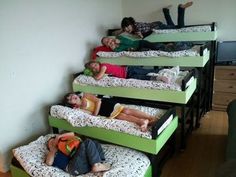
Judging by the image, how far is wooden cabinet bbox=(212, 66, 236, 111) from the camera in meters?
3.14

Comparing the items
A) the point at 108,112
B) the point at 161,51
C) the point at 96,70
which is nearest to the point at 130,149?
the point at 108,112

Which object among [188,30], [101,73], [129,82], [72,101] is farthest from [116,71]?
[188,30]

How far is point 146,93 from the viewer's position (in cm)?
239

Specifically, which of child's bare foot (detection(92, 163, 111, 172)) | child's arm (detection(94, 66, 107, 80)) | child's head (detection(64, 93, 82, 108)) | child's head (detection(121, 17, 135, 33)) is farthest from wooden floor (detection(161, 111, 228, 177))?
child's head (detection(121, 17, 135, 33))

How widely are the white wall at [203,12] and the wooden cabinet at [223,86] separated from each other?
0.51m

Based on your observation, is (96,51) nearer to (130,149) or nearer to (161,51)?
(161,51)

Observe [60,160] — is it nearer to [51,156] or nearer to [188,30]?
[51,156]

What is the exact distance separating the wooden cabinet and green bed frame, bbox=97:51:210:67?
1.51 feet

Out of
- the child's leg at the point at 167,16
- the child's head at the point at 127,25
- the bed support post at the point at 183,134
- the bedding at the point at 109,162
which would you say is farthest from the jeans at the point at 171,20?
the bedding at the point at 109,162

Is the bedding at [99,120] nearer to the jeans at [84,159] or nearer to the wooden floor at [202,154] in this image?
the jeans at [84,159]

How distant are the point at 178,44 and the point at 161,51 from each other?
32 centimetres

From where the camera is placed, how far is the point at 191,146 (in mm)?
2547

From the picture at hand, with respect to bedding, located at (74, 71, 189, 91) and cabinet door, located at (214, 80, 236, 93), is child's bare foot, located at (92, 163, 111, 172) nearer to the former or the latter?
bedding, located at (74, 71, 189, 91)

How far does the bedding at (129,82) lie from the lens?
7.50ft
